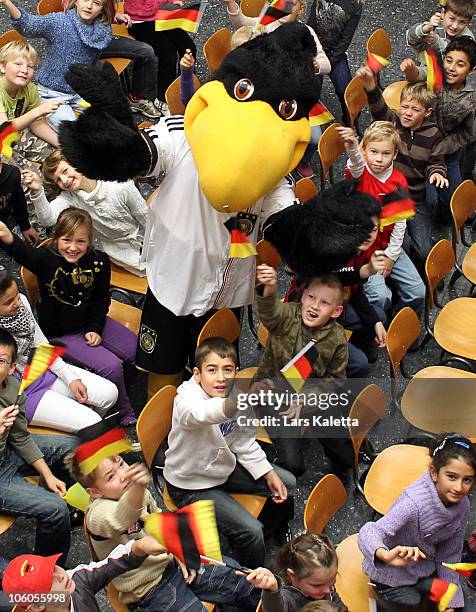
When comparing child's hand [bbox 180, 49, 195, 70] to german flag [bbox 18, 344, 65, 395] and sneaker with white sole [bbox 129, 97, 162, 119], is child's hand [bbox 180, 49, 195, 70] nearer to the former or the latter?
sneaker with white sole [bbox 129, 97, 162, 119]

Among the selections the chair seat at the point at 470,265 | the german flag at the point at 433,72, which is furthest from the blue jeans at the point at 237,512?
the german flag at the point at 433,72

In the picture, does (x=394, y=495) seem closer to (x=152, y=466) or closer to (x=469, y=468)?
(x=469, y=468)

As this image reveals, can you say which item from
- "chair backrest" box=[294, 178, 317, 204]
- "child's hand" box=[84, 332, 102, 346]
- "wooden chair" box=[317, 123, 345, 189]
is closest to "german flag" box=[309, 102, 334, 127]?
"chair backrest" box=[294, 178, 317, 204]

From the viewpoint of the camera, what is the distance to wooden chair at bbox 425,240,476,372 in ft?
13.7

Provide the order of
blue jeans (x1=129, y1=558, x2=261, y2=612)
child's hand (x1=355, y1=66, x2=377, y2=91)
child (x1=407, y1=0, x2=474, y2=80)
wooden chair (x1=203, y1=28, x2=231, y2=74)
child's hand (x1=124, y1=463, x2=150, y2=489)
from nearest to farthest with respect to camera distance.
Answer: child's hand (x1=124, y1=463, x2=150, y2=489) < blue jeans (x1=129, y1=558, x2=261, y2=612) < child's hand (x1=355, y1=66, x2=377, y2=91) < wooden chair (x1=203, y1=28, x2=231, y2=74) < child (x1=407, y1=0, x2=474, y2=80)

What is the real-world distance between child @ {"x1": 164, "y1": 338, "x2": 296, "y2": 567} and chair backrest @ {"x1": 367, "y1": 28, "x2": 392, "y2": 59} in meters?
2.61

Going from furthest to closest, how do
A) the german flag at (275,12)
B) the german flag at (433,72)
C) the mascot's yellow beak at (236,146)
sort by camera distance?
1. the german flag at (433,72)
2. the german flag at (275,12)
3. the mascot's yellow beak at (236,146)

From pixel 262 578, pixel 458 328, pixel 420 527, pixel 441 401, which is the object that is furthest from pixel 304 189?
pixel 262 578

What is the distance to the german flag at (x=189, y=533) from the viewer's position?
2674mm

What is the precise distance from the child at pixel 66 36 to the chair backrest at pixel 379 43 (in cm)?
141

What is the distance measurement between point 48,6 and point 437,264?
8.20ft

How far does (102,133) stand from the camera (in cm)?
300

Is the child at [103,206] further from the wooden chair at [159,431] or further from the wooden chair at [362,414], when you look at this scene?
the wooden chair at [362,414]

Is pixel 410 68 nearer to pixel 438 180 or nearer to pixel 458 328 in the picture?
pixel 438 180
